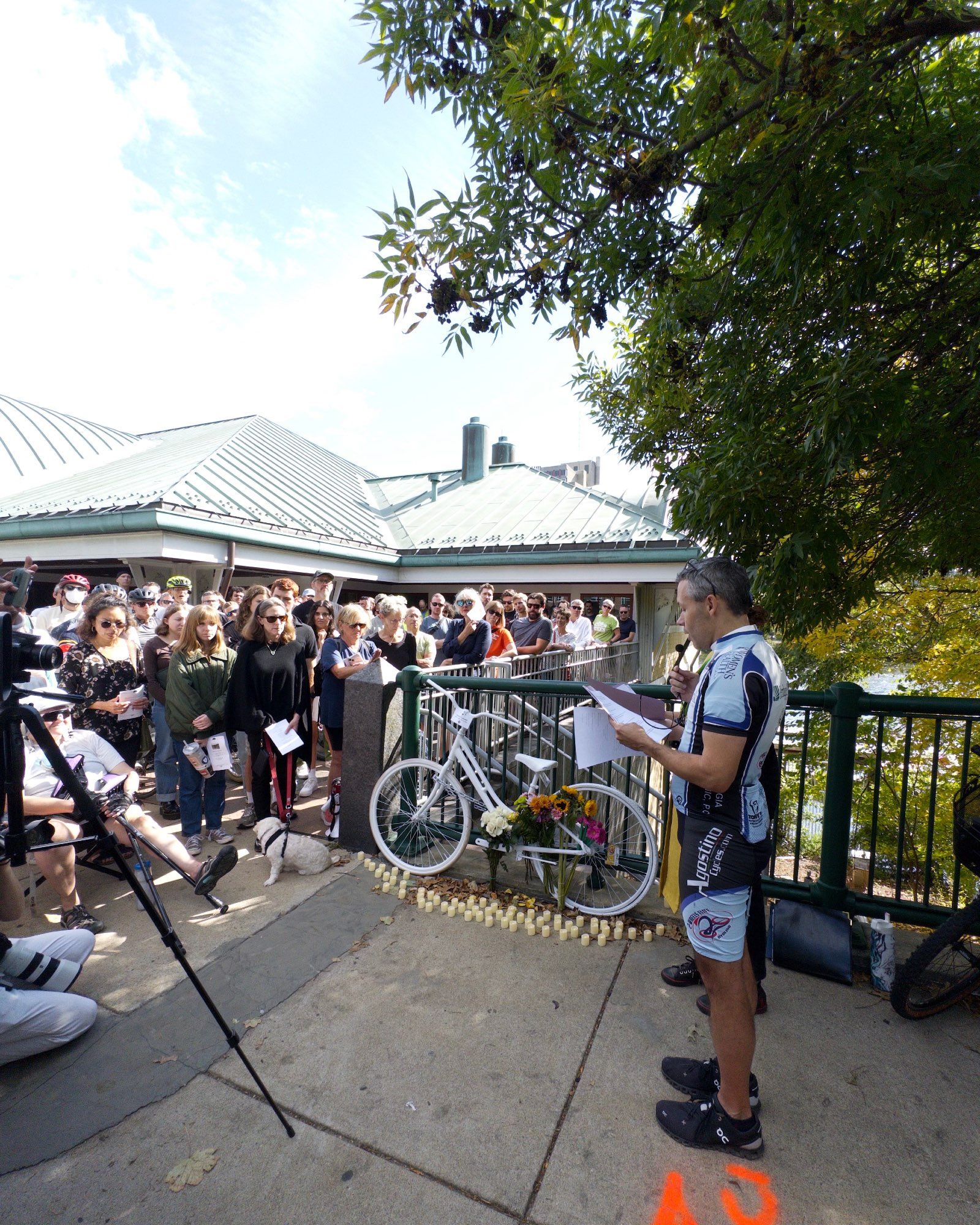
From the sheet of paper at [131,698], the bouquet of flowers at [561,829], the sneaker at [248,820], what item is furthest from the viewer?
the sneaker at [248,820]

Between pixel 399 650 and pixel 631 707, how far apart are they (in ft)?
10.5

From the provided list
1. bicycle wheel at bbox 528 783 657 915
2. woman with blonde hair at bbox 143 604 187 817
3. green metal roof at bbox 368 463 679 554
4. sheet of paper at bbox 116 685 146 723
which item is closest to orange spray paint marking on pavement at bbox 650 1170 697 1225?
bicycle wheel at bbox 528 783 657 915

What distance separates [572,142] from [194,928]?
4.55 meters

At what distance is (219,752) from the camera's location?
466 centimetres

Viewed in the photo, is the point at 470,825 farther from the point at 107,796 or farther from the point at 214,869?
the point at 107,796

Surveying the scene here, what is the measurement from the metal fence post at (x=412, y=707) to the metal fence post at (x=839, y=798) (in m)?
2.80

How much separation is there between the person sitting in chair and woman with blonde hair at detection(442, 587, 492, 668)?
3048 mm

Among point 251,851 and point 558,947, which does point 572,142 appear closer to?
point 558,947

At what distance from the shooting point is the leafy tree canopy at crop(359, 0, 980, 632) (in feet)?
7.22

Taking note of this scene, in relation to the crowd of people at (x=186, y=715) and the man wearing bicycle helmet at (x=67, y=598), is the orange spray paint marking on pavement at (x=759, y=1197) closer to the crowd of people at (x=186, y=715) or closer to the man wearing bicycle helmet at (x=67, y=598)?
the crowd of people at (x=186, y=715)

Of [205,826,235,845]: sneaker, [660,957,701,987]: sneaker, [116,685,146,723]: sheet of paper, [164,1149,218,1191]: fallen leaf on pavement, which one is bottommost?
[205,826,235,845]: sneaker

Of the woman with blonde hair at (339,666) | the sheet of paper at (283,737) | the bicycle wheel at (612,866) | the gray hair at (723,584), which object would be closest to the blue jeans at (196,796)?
the sheet of paper at (283,737)

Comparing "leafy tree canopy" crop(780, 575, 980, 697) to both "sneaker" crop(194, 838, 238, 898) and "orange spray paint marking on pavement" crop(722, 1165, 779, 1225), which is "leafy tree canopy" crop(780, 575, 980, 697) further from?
"sneaker" crop(194, 838, 238, 898)

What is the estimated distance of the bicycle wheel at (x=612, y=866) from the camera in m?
3.72
